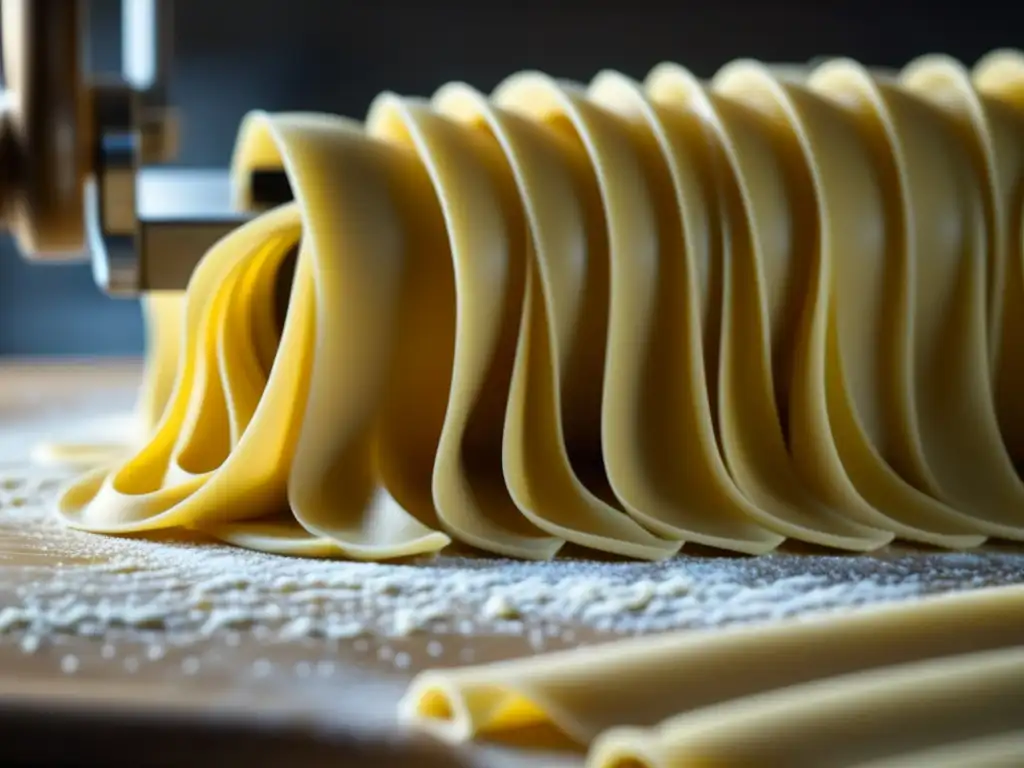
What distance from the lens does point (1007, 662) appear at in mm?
491

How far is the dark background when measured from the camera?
164 centimetres

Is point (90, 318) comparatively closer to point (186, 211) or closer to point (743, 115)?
point (186, 211)

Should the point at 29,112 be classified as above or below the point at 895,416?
above

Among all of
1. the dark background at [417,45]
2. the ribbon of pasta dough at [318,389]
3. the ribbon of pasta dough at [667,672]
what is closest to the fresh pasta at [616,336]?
the ribbon of pasta dough at [318,389]

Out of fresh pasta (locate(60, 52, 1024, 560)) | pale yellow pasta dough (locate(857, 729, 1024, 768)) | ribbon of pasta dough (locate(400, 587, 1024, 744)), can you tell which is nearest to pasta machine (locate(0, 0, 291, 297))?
fresh pasta (locate(60, 52, 1024, 560))

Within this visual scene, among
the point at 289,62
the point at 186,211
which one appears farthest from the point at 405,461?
the point at 289,62

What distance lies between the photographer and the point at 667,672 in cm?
49

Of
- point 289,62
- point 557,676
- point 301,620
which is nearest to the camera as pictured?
point 557,676

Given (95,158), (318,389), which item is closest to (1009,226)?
(318,389)

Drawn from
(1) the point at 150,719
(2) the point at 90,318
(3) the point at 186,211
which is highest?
(3) the point at 186,211

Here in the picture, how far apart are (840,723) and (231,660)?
0.81 feet

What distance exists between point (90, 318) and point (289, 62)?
0.43m

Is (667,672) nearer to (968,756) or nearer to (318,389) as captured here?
(968,756)

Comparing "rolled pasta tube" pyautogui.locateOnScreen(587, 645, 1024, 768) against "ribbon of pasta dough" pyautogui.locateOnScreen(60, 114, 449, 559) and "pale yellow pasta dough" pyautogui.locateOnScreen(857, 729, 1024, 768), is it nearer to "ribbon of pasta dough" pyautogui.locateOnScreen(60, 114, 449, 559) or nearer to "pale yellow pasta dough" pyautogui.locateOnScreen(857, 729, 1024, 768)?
"pale yellow pasta dough" pyautogui.locateOnScreen(857, 729, 1024, 768)
